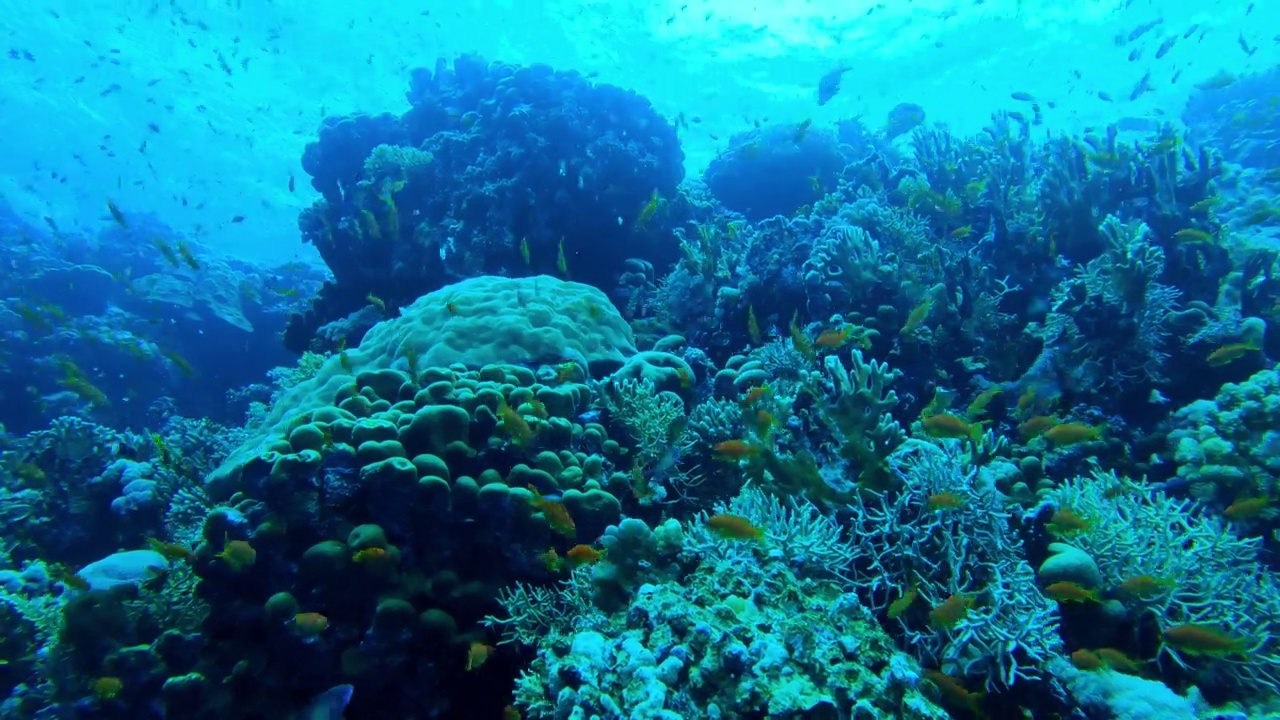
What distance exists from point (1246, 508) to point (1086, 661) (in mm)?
2373

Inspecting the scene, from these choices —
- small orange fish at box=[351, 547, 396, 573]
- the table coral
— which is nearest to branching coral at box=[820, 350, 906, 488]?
the table coral

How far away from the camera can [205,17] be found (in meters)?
26.3

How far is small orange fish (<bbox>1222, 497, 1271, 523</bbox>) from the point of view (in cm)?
413

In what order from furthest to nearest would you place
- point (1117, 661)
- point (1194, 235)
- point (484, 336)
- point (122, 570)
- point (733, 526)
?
point (1194, 235) < point (484, 336) < point (122, 570) < point (733, 526) < point (1117, 661)

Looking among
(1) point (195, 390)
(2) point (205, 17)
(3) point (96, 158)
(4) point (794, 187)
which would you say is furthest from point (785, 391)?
(3) point (96, 158)

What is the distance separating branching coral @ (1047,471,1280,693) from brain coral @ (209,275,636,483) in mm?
4571

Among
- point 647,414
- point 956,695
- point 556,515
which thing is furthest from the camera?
point 647,414

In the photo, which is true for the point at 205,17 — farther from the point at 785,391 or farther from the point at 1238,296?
the point at 1238,296

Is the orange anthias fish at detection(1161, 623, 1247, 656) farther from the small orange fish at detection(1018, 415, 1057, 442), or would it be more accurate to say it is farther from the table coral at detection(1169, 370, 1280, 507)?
the table coral at detection(1169, 370, 1280, 507)

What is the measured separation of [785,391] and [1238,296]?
19.1ft

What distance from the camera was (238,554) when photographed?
365cm

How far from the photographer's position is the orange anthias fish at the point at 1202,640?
9.69 feet

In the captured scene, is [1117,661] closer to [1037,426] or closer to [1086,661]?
[1086,661]

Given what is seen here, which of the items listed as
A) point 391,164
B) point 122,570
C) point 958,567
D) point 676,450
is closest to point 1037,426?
point 958,567
